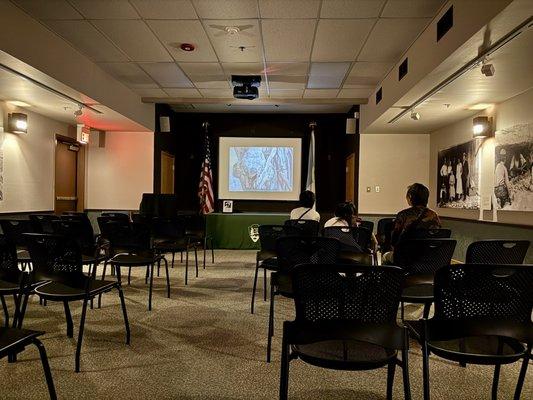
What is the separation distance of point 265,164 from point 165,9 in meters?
5.53

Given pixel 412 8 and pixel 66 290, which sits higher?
pixel 412 8

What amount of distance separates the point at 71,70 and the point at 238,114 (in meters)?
4.77

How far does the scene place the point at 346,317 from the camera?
170cm

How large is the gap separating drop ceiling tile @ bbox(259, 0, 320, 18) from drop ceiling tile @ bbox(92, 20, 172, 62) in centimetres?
145

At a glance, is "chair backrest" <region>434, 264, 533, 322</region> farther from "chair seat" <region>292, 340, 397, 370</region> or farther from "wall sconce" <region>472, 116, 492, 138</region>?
"wall sconce" <region>472, 116, 492, 138</region>

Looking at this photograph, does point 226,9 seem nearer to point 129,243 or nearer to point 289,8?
point 289,8

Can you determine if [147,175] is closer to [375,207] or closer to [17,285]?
[375,207]

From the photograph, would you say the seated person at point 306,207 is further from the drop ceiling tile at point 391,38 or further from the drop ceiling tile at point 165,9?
the drop ceiling tile at point 165,9

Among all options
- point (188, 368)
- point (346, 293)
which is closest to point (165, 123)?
point (188, 368)

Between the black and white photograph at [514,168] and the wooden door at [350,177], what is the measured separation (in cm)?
348

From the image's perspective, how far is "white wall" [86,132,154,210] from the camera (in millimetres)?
8828

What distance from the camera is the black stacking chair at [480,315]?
1.67 metres

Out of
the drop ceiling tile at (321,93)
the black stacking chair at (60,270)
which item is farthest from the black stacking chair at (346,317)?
the drop ceiling tile at (321,93)

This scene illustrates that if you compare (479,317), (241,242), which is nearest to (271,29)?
(479,317)
